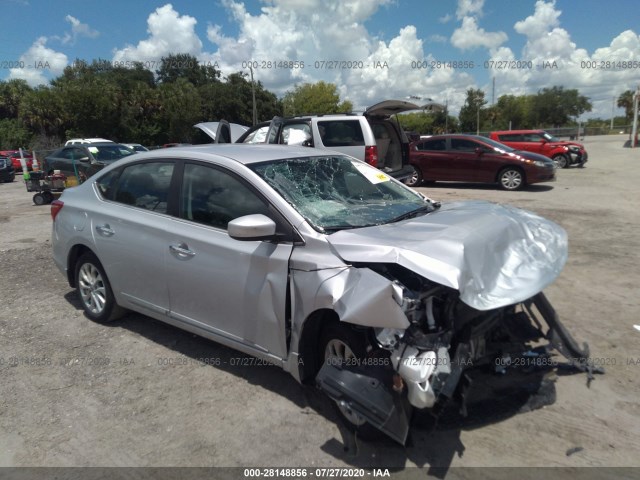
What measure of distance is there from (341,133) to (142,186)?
6.03 meters

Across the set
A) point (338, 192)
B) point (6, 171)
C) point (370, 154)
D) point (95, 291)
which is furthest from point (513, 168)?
point (6, 171)

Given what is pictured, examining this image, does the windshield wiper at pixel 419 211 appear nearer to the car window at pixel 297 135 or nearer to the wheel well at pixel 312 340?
the wheel well at pixel 312 340

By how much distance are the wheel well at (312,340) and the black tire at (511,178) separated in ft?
40.1

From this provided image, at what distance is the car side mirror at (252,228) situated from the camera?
10.2ft

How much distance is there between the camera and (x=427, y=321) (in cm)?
280

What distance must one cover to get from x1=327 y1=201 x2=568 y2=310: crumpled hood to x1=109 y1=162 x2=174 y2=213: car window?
1761 millimetres

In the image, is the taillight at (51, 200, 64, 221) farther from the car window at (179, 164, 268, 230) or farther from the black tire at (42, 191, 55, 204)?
the black tire at (42, 191, 55, 204)

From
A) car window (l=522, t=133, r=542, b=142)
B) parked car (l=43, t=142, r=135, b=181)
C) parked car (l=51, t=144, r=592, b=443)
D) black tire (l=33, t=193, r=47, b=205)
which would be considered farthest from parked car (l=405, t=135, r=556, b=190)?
black tire (l=33, t=193, r=47, b=205)

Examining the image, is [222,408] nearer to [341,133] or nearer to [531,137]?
[341,133]

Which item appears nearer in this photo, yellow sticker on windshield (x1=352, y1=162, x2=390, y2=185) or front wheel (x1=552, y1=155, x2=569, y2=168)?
yellow sticker on windshield (x1=352, y1=162, x2=390, y2=185)

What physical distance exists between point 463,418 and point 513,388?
22.0 inches

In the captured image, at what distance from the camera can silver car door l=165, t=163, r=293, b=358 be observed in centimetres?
324

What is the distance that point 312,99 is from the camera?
6662 cm

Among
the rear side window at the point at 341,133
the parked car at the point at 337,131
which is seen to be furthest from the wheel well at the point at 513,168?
the rear side window at the point at 341,133
